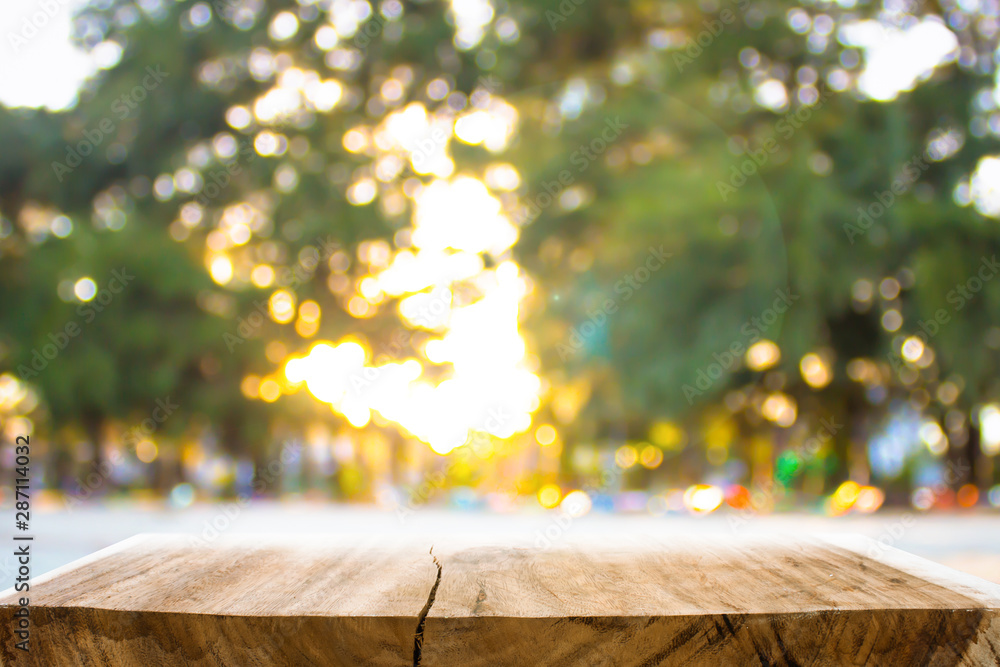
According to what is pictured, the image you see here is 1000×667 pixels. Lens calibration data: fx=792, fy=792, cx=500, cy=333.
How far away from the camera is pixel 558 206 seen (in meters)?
6.57

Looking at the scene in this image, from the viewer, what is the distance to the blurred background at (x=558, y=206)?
5.82 metres

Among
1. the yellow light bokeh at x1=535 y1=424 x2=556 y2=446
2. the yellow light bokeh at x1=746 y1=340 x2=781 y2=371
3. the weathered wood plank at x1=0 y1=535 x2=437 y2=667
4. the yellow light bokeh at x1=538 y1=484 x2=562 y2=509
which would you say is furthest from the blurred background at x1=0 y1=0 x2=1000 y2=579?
the yellow light bokeh at x1=535 y1=424 x2=556 y2=446

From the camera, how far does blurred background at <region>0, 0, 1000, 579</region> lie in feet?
19.1

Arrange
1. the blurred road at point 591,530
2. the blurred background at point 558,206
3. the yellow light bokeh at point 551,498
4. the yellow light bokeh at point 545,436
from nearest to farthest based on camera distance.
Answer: the blurred road at point 591,530 → the blurred background at point 558,206 → the yellow light bokeh at point 551,498 → the yellow light bokeh at point 545,436

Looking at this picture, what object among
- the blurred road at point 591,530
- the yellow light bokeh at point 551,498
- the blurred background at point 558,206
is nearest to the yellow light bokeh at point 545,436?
the yellow light bokeh at point 551,498

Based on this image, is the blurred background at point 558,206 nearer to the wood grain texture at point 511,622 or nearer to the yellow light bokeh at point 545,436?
the wood grain texture at point 511,622

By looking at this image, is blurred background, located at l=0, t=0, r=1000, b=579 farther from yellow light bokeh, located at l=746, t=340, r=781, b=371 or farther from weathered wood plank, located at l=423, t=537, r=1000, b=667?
weathered wood plank, located at l=423, t=537, r=1000, b=667

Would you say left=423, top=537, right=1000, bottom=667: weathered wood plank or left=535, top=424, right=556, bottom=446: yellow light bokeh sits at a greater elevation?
left=423, top=537, right=1000, bottom=667: weathered wood plank

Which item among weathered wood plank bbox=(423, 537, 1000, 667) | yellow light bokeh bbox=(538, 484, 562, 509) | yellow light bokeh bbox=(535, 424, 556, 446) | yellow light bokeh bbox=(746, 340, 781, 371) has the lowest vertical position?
yellow light bokeh bbox=(538, 484, 562, 509)

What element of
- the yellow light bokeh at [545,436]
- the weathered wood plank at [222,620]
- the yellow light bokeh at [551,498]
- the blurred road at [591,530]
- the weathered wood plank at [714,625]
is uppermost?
the weathered wood plank at [222,620]

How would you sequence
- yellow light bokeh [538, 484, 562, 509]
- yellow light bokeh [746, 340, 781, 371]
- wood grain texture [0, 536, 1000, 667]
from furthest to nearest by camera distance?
yellow light bokeh [538, 484, 562, 509] → yellow light bokeh [746, 340, 781, 371] → wood grain texture [0, 536, 1000, 667]

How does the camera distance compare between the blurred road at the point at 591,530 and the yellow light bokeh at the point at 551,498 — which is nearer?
the blurred road at the point at 591,530

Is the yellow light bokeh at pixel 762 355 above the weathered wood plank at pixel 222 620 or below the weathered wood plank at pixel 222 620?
below

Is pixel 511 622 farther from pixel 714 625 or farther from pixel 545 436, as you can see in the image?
pixel 545 436
